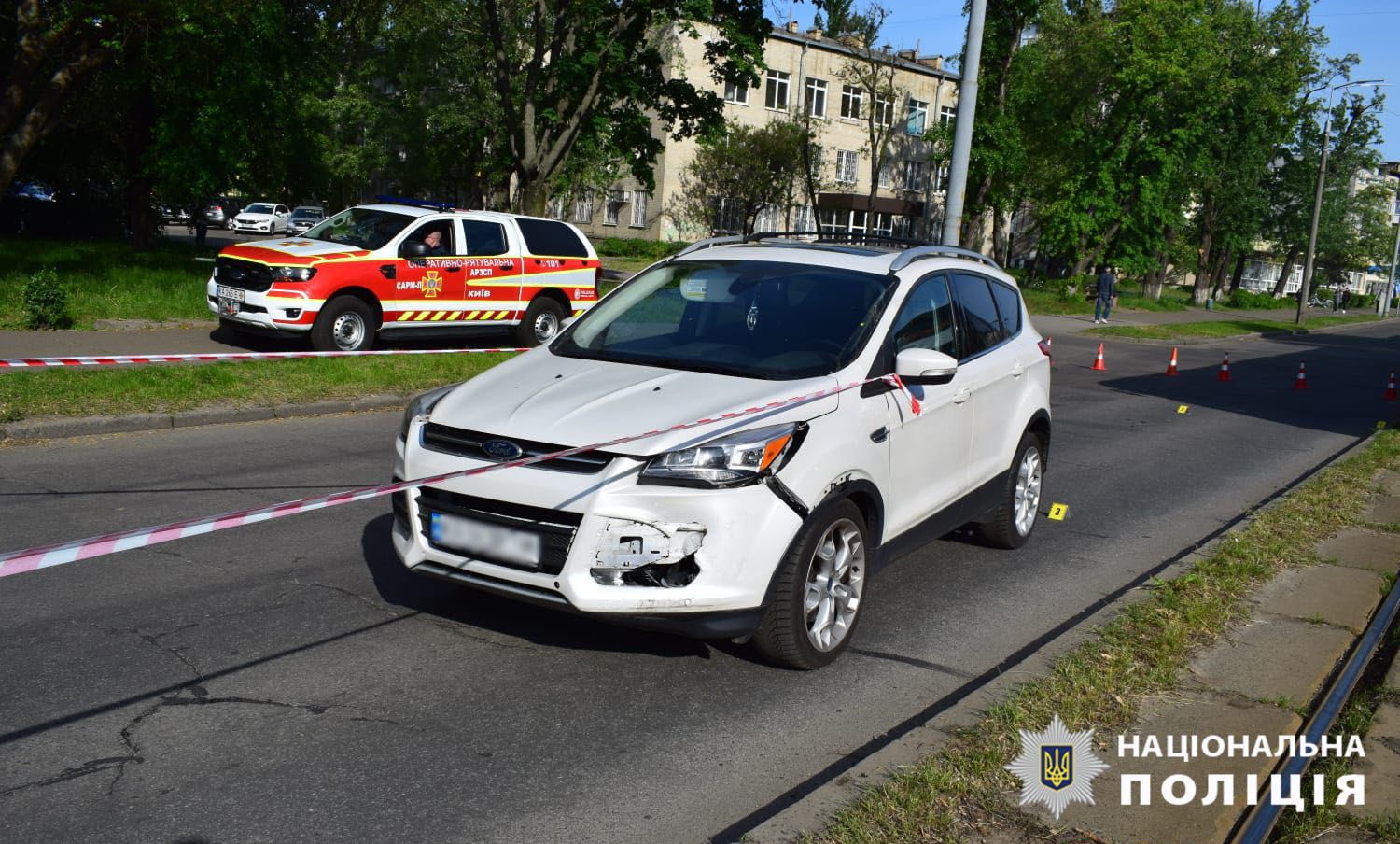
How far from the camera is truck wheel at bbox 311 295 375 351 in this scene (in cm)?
1452

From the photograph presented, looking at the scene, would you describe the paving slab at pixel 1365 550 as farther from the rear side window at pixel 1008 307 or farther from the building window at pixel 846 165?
the building window at pixel 846 165

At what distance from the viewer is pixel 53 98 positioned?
1972 centimetres

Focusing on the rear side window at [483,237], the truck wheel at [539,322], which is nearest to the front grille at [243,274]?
the rear side window at [483,237]

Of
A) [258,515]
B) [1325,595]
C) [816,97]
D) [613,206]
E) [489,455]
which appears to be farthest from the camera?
[816,97]

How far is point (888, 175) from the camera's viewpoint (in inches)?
2527

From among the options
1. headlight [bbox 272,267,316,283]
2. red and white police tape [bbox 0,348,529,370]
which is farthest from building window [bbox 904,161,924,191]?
headlight [bbox 272,267,316,283]

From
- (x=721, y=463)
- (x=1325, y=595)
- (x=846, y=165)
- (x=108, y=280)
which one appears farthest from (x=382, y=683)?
(x=846, y=165)

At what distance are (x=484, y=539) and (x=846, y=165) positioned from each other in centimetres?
5954

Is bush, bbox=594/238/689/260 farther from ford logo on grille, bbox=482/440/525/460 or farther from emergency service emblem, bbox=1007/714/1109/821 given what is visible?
emergency service emblem, bbox=1007/714/1109/821

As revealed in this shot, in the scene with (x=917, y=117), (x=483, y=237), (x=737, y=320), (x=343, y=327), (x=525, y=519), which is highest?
(x=917, y=117)

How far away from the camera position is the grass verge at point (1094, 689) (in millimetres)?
3629

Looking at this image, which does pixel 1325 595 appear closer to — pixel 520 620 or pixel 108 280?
pixel 520 620

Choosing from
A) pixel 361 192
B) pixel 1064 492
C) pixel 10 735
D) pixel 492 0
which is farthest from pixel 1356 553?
pixel 361 192

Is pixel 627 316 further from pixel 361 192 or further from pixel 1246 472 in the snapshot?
pixel 361 192
